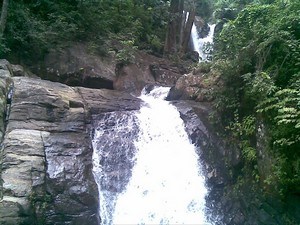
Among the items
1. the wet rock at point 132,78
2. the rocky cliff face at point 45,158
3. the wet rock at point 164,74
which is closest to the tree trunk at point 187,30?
the wet rock at point 164,74

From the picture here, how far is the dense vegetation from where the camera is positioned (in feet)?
21.9

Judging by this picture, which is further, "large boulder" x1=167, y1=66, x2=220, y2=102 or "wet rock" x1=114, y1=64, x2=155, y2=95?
"wet rock" x1=114, y1=64, x2=155, y2=95

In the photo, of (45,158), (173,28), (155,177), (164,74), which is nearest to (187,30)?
A: (173,28)

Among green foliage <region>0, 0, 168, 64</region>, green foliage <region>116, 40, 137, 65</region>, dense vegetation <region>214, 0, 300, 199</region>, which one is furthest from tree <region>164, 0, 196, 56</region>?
dense vegetation <region>214, 0, 300, 199</region>

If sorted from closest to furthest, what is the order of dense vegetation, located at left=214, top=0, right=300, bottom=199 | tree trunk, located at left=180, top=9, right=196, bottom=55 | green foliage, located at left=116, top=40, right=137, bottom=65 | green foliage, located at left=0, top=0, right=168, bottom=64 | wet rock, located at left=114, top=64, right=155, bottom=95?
dense vegetation, located at left=214, top=0, right=300, bottom=199 → green foliage, located at left=0, top=0, right=168, bottom=64 → wet rock, located at left=114, top=64, right=155, bottom=95 → green foliage, located at left=116, top=40, right=137, bottom=65 → tree trunk, located at left=180, top=9, right=196, bottom=55

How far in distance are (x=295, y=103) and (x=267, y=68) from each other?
1725mm

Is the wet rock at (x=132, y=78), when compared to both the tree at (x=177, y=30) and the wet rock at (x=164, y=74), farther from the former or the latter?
the tree at (x=177, y=30)

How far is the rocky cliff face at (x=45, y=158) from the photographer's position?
20.4ft

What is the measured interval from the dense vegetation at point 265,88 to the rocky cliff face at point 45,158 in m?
3.85

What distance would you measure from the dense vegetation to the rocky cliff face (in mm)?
3849

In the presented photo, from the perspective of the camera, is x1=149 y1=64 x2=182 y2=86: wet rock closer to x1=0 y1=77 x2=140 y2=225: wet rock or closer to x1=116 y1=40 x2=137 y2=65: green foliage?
x1=116 y1=40 x2=137 y2=65: green foliage

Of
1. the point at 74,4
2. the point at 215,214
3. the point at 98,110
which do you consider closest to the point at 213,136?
the point at 215,214

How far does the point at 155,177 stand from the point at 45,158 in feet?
9.08

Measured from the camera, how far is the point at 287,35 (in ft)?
25.0
